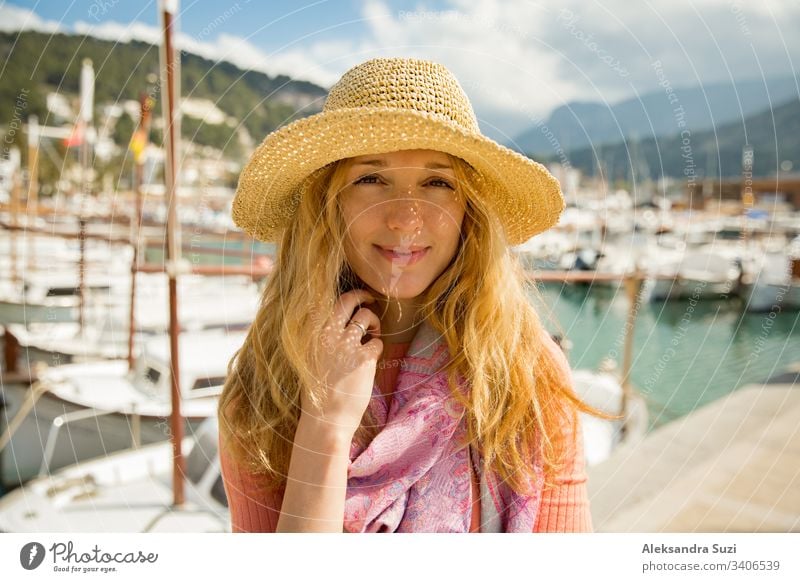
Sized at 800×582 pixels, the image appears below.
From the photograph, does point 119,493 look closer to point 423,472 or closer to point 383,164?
point 423,472

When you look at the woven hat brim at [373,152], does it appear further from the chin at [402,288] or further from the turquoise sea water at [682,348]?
the turquoise sea water at [682,348]

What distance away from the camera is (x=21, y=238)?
1196cm

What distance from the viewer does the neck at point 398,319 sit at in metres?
0.91

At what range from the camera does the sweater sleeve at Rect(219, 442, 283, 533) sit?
0.83 metres

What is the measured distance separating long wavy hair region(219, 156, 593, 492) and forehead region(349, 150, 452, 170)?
0.18ft

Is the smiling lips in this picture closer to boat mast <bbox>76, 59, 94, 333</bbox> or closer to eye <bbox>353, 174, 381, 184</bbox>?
eye <bbox>353, 174, 381, 184</bbox>

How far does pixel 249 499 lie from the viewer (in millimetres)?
853

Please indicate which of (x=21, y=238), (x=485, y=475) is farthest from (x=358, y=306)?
(x=21, y=238)

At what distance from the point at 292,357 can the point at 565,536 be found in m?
0.54

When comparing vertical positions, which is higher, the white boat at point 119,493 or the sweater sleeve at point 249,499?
the sweater sleeve at point 249,499

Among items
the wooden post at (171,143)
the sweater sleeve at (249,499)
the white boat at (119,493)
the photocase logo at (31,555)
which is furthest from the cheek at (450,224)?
the white boat at (119,493)

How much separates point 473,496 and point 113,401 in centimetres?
404

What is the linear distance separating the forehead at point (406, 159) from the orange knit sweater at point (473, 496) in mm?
280

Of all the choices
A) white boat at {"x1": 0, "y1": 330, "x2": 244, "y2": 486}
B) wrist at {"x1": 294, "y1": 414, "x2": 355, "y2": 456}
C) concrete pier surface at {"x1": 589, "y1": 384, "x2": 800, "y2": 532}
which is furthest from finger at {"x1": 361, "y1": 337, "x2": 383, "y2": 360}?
white boat at {"x1": 0, "y1": 330, "x2": 244, "y2": 486}
